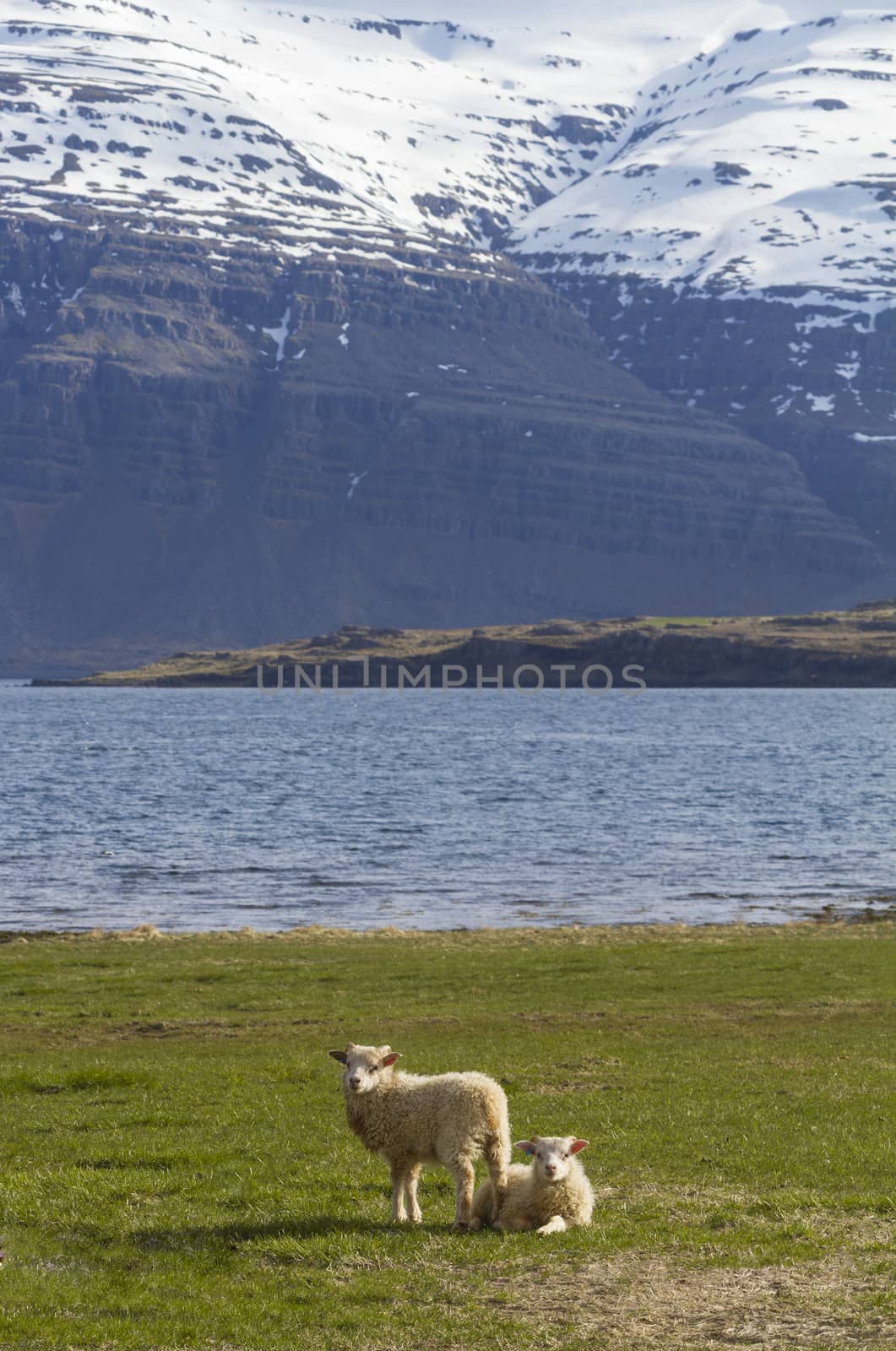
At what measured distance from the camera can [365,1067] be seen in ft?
63.5

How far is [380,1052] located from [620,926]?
123 ft

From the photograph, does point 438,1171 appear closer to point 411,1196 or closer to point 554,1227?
point 411,1196

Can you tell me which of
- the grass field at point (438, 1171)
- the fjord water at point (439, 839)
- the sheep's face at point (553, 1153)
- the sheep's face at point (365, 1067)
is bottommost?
the fjord water at point (439, 839)

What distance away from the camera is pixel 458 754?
16788cm

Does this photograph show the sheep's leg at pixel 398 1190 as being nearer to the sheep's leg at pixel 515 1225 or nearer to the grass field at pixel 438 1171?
the grass field at pixel 438 1171

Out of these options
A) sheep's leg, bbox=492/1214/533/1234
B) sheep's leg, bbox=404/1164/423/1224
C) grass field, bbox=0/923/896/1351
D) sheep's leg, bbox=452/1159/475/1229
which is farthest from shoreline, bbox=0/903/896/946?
sheep's leg, bbox=452/1159/475/1229

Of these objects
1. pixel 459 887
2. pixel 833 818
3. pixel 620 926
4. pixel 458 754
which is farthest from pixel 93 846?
→ pixel 458 754

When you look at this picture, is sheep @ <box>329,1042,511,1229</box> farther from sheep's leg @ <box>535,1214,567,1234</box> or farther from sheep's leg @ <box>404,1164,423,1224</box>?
sheep's leg @ <box>535,1214,567,1234</box>

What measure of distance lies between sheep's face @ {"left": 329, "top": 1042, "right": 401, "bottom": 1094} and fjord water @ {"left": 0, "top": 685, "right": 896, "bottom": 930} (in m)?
38.7

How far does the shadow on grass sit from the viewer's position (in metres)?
18.3

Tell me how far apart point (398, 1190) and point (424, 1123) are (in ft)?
2.93

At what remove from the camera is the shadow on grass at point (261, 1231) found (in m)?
18.3

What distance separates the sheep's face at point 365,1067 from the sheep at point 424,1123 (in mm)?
10

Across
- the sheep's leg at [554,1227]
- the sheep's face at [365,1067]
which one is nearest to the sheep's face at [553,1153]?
the sheep's leg at [554,1227]
